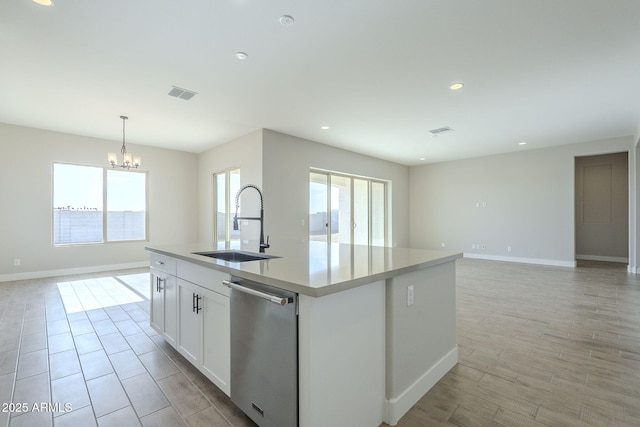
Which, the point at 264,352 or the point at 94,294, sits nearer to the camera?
the point at 264,352

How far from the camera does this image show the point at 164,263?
2.55 m

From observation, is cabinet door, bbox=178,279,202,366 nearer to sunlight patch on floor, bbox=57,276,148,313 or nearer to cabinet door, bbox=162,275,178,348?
cabinet door, bbox=162,275,178,348

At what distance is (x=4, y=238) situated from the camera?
5250 mm

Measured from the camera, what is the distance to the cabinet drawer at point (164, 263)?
2400 millimetres

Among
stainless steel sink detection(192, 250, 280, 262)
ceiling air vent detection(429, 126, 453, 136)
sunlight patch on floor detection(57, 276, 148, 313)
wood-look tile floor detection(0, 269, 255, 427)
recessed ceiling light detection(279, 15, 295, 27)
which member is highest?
recessed ceiling light detection(279, 15, 295, 27)

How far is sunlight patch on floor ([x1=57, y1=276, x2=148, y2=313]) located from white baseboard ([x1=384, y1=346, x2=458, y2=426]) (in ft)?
12.5

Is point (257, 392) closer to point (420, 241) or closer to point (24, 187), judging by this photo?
point (24, 187)

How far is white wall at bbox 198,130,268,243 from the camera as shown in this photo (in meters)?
5.56

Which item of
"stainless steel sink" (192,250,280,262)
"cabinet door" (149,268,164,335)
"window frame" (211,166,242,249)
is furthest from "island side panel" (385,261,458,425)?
"window frame" (211,166,242,249)

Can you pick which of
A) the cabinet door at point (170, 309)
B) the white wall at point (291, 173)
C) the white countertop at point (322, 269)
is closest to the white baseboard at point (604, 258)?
the white wall at point (291, 173)

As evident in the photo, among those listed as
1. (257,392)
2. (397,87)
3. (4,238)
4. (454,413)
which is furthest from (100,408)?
(4,238)

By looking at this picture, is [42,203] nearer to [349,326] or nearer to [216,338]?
[216,338]

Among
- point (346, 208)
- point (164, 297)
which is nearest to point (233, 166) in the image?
point (346, 208)

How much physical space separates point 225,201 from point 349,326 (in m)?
5.82
